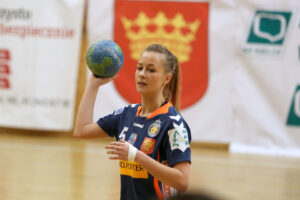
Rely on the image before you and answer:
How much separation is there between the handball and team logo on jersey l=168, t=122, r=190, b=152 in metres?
0.50

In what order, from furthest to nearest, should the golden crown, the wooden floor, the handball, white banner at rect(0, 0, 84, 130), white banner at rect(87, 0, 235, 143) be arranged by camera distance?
white banner at rect(0, 0, 84, 130) → the golden crown → white banner at rect(87, 0, 235, 143) → the wooden floor → the handball

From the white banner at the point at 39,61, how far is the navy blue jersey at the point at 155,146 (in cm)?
589

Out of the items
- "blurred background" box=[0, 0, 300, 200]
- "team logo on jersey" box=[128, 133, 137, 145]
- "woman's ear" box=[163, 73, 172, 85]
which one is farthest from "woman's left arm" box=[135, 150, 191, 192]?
"blurred background" box=[0, 0, 300, 200]

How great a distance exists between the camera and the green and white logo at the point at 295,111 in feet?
24.7

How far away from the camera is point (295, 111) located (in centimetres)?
756

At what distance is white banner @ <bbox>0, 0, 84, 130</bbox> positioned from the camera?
809cm

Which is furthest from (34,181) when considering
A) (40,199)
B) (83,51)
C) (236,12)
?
(236,12)

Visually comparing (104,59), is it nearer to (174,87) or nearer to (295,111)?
(174,87)

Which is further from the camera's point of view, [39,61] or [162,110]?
[39,61]

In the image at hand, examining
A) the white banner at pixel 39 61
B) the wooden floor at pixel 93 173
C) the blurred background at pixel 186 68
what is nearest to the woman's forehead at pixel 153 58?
the wooden floor at pixel 93 173

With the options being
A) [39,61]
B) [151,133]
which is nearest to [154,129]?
[151,133]

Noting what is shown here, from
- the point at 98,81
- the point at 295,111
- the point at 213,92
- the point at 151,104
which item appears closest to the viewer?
the point at 151,104

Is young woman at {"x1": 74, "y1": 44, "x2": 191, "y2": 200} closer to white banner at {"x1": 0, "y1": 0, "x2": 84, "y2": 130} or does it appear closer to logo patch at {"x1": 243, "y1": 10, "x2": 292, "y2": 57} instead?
logo patch at {"x1": 243, "y1": 10, "x2": 292, "y2": 57}

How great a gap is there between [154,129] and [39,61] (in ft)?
20.4
